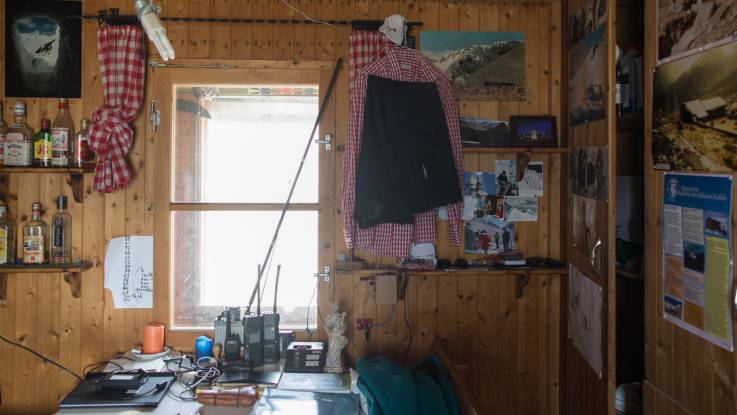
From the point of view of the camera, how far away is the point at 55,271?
205 cm

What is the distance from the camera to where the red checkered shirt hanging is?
2.03m

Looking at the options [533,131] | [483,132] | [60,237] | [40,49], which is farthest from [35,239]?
[533,131]

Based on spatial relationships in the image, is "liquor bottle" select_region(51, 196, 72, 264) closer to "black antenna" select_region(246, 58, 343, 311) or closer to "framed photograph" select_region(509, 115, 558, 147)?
"black antenna" select_region(246, 58, 343, 311)

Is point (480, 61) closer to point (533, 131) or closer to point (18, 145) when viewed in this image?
point (533, 131)

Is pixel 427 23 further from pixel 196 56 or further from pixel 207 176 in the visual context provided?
pixel 207 176

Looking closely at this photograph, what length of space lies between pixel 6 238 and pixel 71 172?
434mm

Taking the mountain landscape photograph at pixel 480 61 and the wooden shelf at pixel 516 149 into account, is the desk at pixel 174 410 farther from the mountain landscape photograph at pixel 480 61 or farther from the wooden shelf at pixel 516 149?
the mountain landscape photograph at pixel 480 61

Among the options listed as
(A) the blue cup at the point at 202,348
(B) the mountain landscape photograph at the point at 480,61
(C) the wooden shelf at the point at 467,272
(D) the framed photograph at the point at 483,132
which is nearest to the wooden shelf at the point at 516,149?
(D) the framed photograph at the point at 483,132

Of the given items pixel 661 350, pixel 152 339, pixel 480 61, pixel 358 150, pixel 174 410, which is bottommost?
pixel 174 410

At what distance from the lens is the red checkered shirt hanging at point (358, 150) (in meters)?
2.03

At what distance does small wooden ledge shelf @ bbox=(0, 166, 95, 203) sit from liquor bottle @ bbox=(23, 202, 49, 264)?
162 millimetres

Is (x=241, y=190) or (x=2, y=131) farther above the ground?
(x=2, y=131)

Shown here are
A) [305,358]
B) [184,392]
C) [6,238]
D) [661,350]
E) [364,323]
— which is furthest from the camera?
[364,323]

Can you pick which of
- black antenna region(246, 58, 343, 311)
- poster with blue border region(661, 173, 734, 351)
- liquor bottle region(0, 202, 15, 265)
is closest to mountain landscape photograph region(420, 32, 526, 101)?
black antenna region(246, 58, 343, 311)
